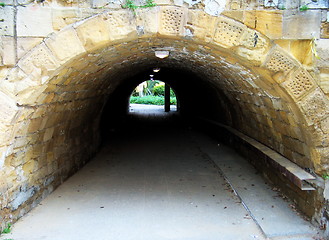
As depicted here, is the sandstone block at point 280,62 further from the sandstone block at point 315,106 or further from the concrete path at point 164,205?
the concrete path at point 164,205

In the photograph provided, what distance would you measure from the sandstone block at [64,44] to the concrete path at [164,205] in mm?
2425

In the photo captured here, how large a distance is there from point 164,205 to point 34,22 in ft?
11.1

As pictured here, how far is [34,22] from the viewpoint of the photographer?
4039 millimetres

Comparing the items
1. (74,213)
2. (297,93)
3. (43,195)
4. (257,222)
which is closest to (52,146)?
(43,195)

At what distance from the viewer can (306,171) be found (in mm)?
4719

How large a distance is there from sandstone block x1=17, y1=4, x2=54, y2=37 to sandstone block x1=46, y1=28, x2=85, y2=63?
0.12 metres

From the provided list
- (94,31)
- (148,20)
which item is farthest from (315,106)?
(94,31)

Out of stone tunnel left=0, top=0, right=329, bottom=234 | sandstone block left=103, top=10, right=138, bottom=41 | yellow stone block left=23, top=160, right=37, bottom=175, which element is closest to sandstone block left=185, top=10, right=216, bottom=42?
stone tunnel left=0, top=0, right=329, bottom=234

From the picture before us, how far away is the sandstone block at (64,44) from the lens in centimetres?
403

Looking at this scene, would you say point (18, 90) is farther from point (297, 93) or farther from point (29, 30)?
point (297, 93)

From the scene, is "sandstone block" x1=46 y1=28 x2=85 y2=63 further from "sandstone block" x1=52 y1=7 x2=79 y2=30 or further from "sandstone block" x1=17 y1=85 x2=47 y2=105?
"sandstone block" x1=17 y1=85 x2=47 y2=105

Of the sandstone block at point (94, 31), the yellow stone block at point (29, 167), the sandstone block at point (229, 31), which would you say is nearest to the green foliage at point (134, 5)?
the sandstone block at point (94, 31)

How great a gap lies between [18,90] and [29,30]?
757mm

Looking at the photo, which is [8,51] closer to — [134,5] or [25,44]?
[25,44]
